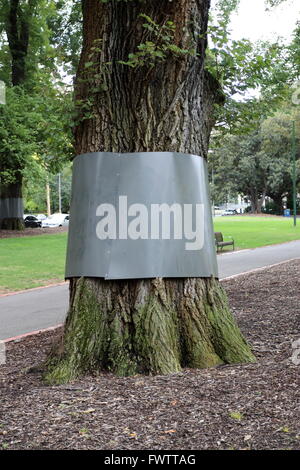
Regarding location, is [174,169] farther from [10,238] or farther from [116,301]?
[10,238]

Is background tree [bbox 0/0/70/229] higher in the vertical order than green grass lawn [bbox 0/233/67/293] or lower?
higher

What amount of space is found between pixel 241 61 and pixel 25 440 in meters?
4.21

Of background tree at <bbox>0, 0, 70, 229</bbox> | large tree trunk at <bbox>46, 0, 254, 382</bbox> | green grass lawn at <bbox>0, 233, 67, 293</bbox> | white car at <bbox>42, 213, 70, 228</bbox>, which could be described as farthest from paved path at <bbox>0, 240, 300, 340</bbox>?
white car at <bbox>42, 213, 70, 228</bbox>

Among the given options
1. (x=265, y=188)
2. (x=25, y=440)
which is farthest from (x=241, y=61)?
(x=265, y=188)

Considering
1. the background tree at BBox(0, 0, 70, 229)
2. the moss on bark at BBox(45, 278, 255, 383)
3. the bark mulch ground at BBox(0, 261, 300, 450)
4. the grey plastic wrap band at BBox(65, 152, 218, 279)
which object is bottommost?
the bark mulch ground at BBox(0, 261, 300, 450)

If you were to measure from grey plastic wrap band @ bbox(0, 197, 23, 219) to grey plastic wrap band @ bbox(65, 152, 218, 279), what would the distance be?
27585 millimetres

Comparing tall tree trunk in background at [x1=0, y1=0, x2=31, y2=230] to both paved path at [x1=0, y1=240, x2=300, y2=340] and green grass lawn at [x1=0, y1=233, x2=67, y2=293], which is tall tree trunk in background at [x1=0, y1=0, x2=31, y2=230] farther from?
paved path at [x1=0, y1=240, x2=300, y2=340]

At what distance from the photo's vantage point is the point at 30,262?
17.8 m

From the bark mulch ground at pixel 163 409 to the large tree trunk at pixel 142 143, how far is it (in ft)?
0.81

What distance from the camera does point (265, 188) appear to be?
240 feet

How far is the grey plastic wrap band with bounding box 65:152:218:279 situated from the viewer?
16.2 ft

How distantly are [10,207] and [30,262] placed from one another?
14.9 m

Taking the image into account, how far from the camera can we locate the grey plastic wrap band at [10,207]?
31703 millimetres

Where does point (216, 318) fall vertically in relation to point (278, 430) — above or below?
above
